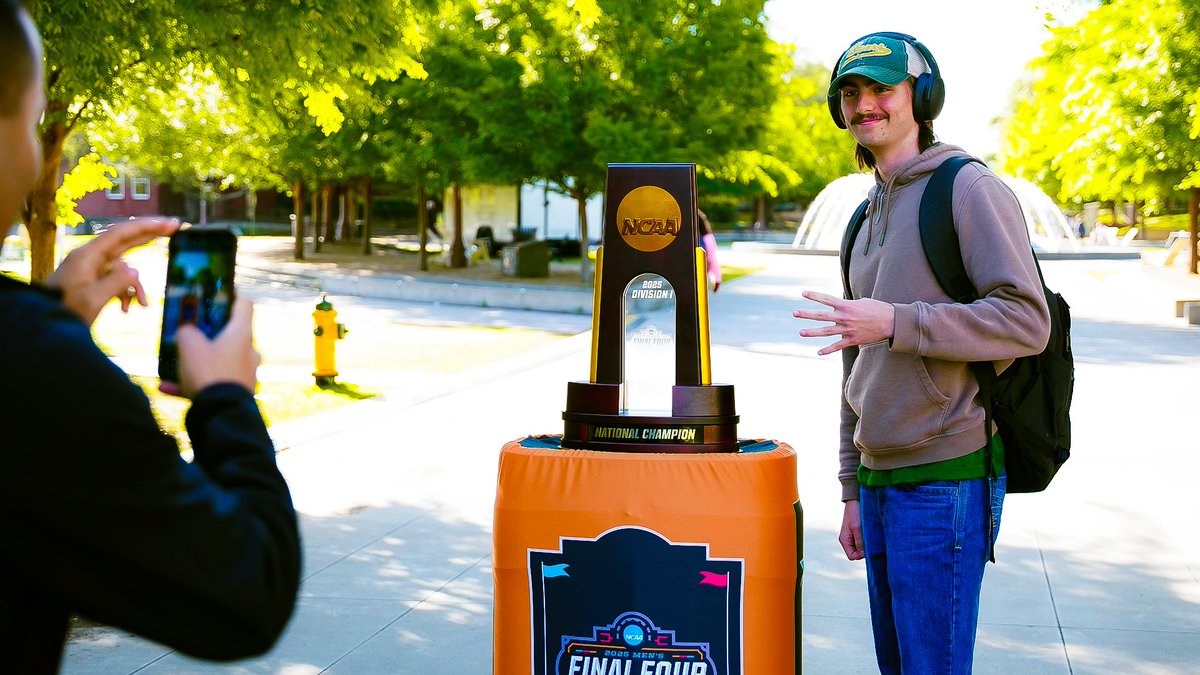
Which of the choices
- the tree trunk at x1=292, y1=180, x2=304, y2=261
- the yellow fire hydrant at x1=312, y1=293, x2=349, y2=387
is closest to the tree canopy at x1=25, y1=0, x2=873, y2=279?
the tree trunk at x1=292, y1=180, x2=304, y2=261

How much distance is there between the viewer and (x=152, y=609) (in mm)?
1357

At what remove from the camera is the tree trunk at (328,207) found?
44250 millimetres

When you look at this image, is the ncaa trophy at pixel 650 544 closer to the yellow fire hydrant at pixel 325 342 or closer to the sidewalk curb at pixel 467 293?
the yellow fire hydrant at pixel 325 342

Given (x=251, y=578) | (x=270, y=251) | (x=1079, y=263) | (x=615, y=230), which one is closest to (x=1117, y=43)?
(x=1079, y=263)

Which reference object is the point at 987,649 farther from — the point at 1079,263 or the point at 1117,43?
the point at 1079,263

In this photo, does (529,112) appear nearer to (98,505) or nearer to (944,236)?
Result: (944,236)

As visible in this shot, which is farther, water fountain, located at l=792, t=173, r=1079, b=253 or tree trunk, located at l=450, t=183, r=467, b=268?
water fountain, located at l=792, t=173, r=1079, b=253

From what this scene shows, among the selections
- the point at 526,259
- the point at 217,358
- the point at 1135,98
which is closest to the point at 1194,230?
the point at 1135,98

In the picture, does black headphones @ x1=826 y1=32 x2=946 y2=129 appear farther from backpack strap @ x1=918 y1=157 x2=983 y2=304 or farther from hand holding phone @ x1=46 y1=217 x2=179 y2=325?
hand holding phone @ x1=46 y1=217 x2=179 y2=325

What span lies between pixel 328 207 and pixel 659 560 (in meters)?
43.8

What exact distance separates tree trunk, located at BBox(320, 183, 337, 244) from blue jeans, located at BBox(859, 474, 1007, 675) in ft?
136

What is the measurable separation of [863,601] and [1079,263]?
105 feet

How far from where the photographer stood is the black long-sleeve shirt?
4.17ft

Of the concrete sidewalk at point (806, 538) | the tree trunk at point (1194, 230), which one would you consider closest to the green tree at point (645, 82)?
the tree trunk at point (1194, 230)
